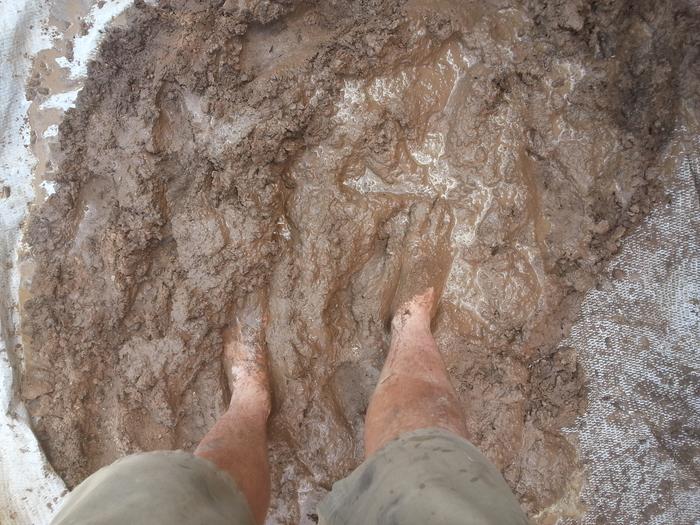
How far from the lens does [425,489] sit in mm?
1089

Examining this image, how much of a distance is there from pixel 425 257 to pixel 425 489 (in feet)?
3.25

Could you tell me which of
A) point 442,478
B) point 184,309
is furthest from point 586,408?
point 184,309

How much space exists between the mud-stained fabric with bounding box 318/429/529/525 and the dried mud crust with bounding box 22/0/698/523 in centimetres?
74

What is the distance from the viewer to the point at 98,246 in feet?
6.24

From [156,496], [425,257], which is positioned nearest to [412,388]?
[425,257]

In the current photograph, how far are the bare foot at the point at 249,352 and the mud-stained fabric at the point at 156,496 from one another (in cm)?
58

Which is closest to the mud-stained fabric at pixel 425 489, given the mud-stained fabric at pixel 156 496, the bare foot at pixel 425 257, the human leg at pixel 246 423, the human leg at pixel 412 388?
the human leg at pixel 412 388

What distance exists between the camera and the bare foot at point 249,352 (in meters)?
1.96

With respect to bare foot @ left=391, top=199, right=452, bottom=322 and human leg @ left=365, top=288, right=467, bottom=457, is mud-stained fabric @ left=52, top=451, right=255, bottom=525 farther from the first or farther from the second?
bare foot @ left=391, top=199, right=452, bottom=322

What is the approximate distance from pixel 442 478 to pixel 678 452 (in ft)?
4.28

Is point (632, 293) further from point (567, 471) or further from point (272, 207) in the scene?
point (272, 207)

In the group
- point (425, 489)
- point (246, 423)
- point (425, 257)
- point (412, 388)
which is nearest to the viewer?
point (425, 489)

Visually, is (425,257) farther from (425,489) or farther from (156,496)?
(156,496)

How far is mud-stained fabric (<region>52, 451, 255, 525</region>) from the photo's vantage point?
1037 millimetres
